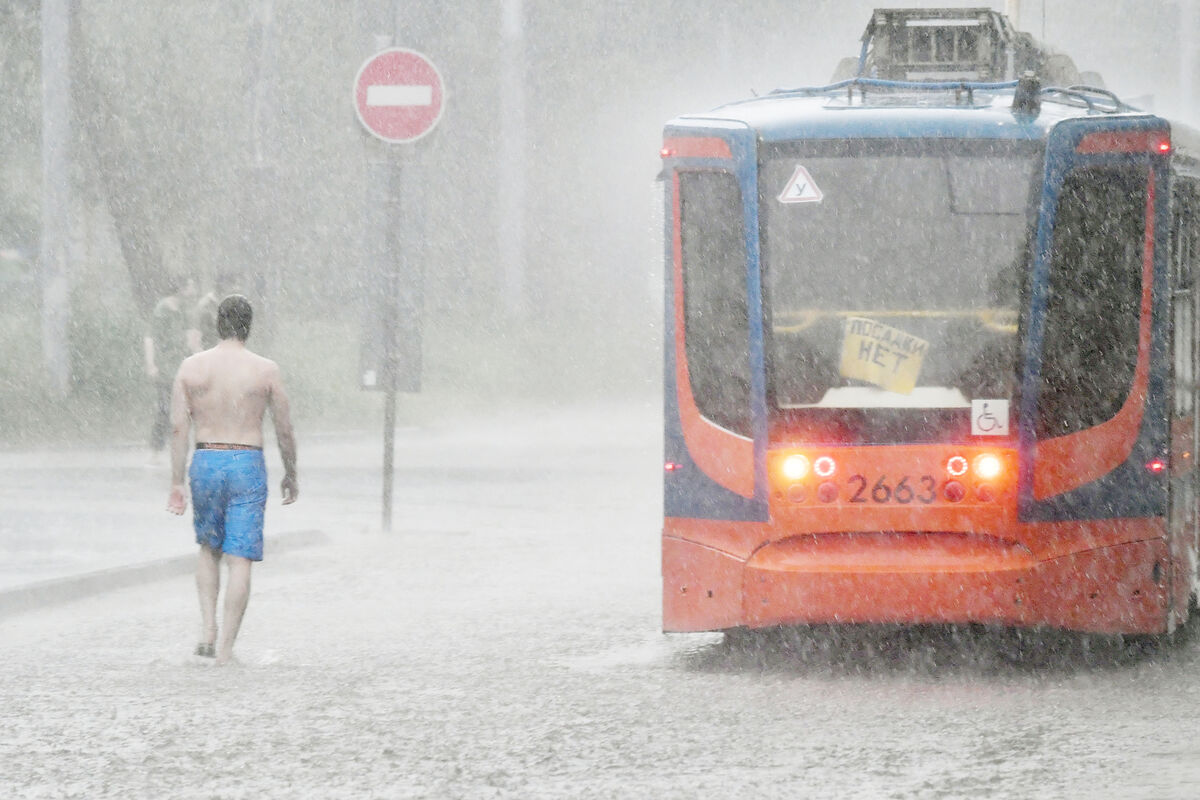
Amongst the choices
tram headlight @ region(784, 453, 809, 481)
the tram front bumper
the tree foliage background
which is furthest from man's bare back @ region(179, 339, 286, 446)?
tram headlight @ region(784, 453, 809, 481)

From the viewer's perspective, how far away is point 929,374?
10.1 meters

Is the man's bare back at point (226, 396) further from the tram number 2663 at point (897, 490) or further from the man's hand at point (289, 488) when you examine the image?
the tram number 2663 at point (897, 490)

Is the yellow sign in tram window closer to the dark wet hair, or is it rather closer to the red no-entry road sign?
the dark wet hair

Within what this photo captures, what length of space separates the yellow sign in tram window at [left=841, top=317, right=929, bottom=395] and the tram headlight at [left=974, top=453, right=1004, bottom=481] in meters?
0.42

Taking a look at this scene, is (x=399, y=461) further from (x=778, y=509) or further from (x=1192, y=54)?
(x=1192, y=54)

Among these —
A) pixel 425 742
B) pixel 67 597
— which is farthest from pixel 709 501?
pixel 67 597

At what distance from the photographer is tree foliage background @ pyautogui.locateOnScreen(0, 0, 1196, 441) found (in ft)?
94.4

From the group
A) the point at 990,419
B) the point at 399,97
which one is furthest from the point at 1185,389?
the point at 399,97

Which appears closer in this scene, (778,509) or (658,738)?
(658,738)

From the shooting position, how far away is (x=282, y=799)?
752cm

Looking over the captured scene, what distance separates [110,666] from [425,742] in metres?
2.57

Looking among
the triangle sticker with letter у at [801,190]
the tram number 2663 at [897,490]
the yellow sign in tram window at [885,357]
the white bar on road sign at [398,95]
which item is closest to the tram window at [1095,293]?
the yellow sign in tram window at [885,357]

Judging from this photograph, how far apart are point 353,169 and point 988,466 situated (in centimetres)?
3388

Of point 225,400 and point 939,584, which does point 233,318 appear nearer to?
point 225,400
